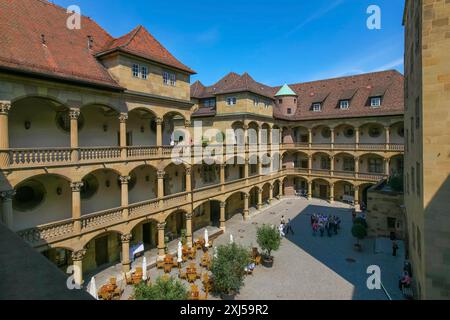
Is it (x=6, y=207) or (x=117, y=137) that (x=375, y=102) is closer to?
(x=117, y=137)

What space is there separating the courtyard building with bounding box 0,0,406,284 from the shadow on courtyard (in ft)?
27.9

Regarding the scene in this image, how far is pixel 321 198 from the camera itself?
42188 mm

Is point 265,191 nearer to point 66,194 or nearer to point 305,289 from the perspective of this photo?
point 305,289

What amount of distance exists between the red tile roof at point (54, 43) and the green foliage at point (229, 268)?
43.3ft

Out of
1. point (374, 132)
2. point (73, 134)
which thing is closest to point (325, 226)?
point (374, 132)

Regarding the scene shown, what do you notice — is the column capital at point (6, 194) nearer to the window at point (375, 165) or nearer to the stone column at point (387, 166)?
the stone column at point (387, 166)

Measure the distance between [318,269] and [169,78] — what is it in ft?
62.5

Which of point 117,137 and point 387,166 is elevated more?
point 117,137

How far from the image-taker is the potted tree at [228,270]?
15320mm

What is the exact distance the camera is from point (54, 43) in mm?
16609

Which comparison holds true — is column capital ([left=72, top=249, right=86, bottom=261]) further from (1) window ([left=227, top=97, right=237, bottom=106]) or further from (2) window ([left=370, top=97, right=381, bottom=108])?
(2) window ([left=370, top=97, right=381, bottom=108])

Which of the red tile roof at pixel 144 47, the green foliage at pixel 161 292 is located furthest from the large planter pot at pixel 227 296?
the red tile roof at pixel 144 47

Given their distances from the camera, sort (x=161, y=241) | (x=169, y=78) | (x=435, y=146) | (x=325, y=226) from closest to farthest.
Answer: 1. (x=435, y=146)
2. (x=161, y=241)
3. (x=169, y=78)
4. (x=325, y=226)

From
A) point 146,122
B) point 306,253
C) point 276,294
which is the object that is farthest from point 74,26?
point 306,253
